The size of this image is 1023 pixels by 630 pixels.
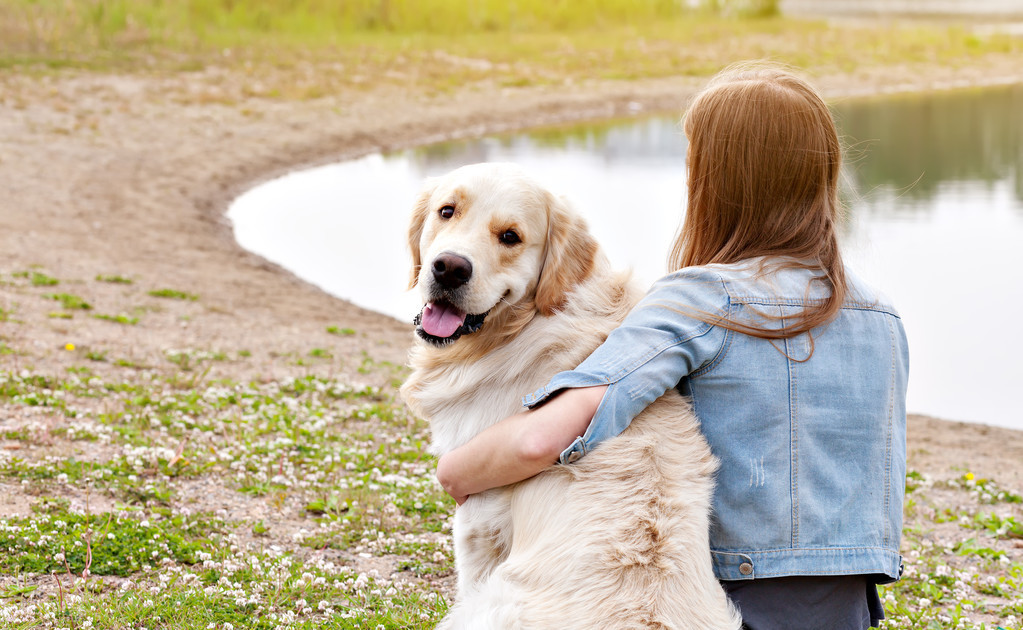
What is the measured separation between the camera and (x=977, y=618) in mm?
4547

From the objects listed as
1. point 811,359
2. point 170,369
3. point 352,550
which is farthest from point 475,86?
point 811,359

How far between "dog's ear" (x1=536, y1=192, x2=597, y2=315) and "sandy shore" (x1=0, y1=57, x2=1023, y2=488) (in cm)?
519

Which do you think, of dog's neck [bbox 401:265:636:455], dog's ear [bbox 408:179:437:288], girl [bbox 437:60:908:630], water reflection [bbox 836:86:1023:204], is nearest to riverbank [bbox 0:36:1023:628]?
dog's neck [bbox 401:265:636:455]

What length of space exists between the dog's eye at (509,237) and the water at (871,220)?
26 cm

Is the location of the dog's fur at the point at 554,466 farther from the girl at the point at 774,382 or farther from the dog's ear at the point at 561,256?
the girl at the point at 774,382

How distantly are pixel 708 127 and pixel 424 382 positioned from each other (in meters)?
1.48

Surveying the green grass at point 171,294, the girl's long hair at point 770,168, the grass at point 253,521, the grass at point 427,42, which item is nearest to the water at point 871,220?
the girl's long hair at point 770,168

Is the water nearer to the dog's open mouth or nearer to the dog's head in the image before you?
the dog's head

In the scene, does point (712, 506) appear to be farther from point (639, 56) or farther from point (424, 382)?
point (639, 56)

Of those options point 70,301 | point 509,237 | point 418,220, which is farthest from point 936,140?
point 509,237

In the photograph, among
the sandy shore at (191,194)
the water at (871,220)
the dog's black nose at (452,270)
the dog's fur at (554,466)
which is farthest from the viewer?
the water at (871,220)

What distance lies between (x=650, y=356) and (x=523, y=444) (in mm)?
444

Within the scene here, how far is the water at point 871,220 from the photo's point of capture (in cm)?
1123

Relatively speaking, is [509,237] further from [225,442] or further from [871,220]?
[871,220]
